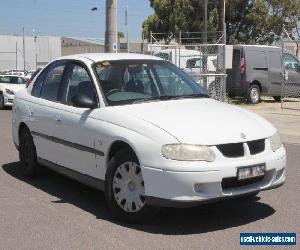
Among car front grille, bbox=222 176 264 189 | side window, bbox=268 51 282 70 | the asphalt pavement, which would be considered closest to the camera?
the asphalt pavement

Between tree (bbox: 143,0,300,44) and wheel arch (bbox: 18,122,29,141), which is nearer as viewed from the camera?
wheel arch (bbox: 18,122,29,141)

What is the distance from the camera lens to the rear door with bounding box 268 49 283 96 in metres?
19.5

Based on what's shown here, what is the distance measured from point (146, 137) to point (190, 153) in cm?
47

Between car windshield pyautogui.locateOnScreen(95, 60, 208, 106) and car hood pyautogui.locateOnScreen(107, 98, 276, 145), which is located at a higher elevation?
car windshield pyautogui.locateOnScreen(95, 60, 208, 106)

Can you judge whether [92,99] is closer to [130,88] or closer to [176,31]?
[130,88]

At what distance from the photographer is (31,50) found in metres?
77.4

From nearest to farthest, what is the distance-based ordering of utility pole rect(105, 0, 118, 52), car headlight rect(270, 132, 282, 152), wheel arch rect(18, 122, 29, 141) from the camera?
car headlight rect(270, 132, 282, 152), wheel arch rect(18, 122, 29, 141), utility pole rect(105, 0, 118, 52)

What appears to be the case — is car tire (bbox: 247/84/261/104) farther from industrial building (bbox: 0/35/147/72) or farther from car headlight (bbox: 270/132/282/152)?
industrial building (bbox: 0/35/147/72)

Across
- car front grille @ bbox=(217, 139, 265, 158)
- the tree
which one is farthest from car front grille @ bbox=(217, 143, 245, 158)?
the tree

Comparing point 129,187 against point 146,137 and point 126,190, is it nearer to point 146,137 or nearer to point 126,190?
point 126,190

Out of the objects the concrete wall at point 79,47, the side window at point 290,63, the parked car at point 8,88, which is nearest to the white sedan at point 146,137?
Result: the parked car at point 8,88

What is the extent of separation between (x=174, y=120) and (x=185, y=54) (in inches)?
559

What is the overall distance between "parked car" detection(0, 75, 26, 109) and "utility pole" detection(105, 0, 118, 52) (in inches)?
159

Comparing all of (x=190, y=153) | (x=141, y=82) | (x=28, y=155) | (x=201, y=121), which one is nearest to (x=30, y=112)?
(x=28, y=155)
